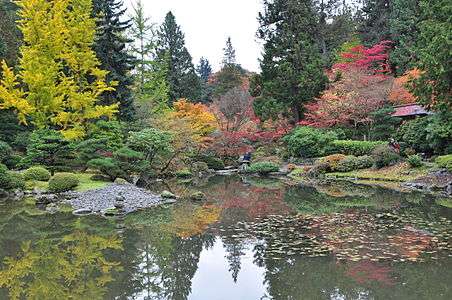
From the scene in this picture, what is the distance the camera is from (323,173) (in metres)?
25.0

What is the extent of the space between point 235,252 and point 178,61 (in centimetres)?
4049

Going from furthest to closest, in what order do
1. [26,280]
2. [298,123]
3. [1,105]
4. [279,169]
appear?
[298,123]
[279,169]
[1,105]
[26,280]

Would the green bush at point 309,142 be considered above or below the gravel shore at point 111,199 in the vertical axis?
above

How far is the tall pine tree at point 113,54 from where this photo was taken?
25.9 m

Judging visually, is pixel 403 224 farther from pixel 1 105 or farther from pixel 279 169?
pixel 1 105

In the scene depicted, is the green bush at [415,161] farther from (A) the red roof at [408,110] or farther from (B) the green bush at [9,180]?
(B) the green bush at [9,180]

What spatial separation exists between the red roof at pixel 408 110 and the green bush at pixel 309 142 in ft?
15.2

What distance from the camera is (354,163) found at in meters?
24.5

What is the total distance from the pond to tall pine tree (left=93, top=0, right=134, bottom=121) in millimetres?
12365

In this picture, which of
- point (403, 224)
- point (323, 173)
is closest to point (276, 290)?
point (403, 224)

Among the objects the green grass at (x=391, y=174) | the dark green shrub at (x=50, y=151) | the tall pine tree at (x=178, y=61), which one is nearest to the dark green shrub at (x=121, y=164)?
the dark green shrub at (x=50, y=151)

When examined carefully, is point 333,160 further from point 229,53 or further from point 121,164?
point 229,53

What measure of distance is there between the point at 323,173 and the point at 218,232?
50.0ft

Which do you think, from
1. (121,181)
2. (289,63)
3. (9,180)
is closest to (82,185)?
(121,181)
